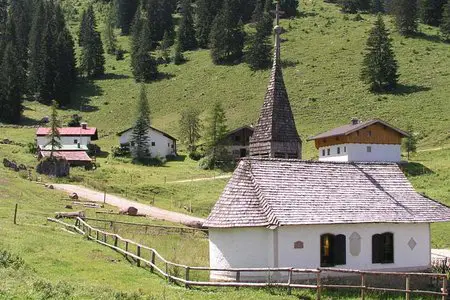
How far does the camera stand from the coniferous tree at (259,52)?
119m

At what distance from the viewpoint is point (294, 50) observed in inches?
4882

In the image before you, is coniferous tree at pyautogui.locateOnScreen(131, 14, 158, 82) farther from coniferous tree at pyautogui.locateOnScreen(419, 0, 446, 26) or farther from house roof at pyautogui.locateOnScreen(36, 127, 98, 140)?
coniferous tree at pyautogui.locateOnScreen(419, 0, 446, 26)

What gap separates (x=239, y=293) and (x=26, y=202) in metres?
26.4

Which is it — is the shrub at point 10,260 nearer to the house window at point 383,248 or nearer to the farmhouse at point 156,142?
the house window at point 383,248

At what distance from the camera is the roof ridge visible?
25453mm

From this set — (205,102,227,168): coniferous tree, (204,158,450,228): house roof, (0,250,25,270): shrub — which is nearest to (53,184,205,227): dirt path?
(204,158,450,228): house roof

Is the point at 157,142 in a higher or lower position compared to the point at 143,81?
lower

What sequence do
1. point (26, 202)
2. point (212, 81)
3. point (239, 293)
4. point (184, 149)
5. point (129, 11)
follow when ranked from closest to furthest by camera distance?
point (239, 293) → point (26, 202) → point (184, 149) → point (212, 81) → point (129, 11)

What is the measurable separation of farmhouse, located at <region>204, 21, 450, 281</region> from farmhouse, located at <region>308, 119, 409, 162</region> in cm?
3750

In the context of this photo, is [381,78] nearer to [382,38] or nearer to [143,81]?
[382,38]

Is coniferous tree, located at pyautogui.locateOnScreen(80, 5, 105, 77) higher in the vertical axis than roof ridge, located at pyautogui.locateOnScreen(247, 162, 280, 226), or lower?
higher

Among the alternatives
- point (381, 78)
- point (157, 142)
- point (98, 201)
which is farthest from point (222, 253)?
point (381, 78)

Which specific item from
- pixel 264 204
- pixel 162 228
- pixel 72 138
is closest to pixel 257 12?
pixel 72 138

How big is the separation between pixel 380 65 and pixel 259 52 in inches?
1045
